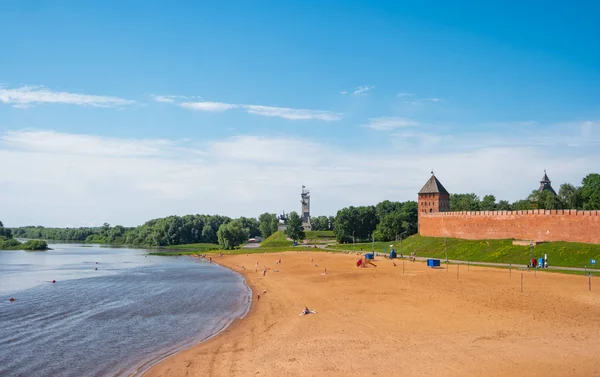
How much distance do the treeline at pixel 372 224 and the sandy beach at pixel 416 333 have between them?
178 feet

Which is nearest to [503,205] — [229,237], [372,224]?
[372,224]

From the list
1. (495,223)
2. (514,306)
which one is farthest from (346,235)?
(514,306)

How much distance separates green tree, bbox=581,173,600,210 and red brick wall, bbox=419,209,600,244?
2112 centimetres

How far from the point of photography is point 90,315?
3195 cm

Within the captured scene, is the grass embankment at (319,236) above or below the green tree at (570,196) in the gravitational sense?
below

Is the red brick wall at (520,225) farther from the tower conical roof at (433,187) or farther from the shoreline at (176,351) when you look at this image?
the shoreline at (176,351)

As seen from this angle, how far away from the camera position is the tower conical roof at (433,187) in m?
82.5

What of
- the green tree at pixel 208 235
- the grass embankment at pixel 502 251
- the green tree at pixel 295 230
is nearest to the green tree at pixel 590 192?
the grass embankment at pixel 502 251

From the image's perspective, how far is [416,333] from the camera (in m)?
22.3

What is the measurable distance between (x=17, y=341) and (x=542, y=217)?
53346 mm

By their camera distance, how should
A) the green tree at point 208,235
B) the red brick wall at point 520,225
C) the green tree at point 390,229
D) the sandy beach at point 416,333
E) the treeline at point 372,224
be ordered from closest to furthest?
the sandy beach at point 416,333 < the red brick wall at point 520,225 < the green tree at point 390,229 < the treeline at point 372,224 < the green tree at point 208,235

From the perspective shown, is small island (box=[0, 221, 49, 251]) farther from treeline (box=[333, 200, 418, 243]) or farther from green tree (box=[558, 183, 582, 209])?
green tree (box=[558, 183, 582, 209])

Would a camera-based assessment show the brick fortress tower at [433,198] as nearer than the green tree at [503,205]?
Yes

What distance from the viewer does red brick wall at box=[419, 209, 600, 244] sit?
50469 mm
